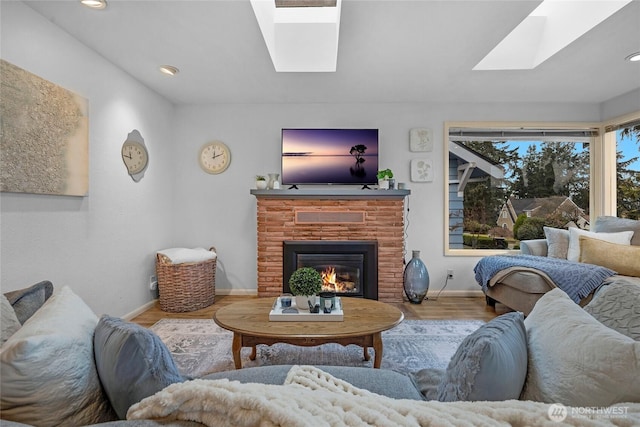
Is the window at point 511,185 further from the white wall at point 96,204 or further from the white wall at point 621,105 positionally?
the white wall at point 96,204

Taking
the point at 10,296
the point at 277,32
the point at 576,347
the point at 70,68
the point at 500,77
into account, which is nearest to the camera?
the point at 576,347

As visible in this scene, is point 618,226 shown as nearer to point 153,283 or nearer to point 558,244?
point 558,244

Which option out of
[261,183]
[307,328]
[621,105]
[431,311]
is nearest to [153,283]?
[261,183]

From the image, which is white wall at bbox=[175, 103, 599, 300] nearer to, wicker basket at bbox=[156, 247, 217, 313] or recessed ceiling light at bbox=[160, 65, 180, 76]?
wicker basket at bbox=[156, 247, 217, 313]

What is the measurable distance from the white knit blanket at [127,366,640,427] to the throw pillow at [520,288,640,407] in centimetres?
6

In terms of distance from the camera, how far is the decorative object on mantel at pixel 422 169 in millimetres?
3973

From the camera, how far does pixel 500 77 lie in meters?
3.16

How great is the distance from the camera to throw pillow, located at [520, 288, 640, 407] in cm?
67

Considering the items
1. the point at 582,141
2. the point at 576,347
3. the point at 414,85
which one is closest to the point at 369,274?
the point at 414,85

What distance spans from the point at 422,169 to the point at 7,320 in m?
3.83

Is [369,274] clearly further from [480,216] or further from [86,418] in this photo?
[86,418]

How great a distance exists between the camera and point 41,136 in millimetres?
2125

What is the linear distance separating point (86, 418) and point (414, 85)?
3553 millimetres

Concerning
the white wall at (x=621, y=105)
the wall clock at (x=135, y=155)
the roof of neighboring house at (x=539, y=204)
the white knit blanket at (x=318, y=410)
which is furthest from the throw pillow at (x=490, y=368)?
the white wall at (x=621, y=105)
